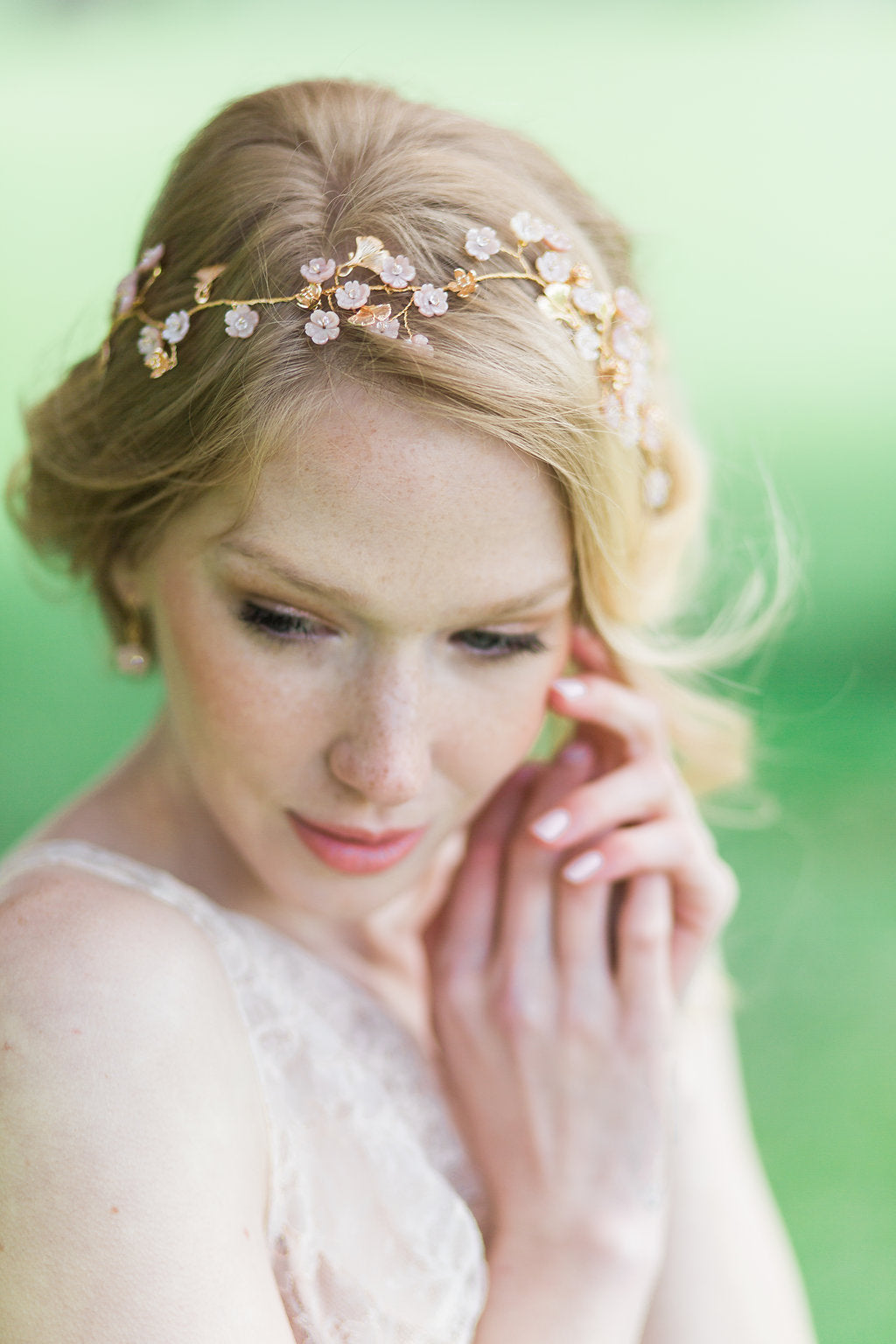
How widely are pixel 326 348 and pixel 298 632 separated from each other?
37 centimetres

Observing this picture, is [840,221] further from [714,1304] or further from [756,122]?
[714,1304]

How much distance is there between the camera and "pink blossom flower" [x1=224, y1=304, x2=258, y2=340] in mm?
1727

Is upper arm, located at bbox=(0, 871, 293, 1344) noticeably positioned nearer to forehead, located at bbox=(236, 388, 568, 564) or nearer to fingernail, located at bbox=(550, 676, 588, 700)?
forehead, located at bbox=(236, 388, 568, 564)

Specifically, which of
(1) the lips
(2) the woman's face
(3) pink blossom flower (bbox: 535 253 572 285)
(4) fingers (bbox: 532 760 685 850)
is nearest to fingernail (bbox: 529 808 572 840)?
(4) fingers (bbox: 532 760 685 850)

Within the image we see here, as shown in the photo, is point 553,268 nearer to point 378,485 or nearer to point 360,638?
point 378,485

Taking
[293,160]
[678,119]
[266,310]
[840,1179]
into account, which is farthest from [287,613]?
[678,119]

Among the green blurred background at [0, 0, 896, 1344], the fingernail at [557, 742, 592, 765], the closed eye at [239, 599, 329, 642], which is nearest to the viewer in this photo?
the closed eye at [239, 599, 329, 642]

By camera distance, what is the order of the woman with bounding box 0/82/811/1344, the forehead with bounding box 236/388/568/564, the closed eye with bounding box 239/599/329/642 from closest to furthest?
the woman with bounding box 0/82/811/1344 < the forehead with bounding box 236/388/568/564 < the closed eye with bounding box 239/599/329/642

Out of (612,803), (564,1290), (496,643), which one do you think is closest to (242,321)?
(496,643)

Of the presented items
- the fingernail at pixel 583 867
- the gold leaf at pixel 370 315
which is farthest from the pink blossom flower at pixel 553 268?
the fingernail at pixel 583 867

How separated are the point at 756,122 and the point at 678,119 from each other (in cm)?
50

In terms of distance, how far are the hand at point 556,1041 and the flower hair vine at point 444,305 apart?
0.70 meters

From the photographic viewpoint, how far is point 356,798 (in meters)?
1.80

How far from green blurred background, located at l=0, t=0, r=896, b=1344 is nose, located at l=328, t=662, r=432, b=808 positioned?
432 cm
